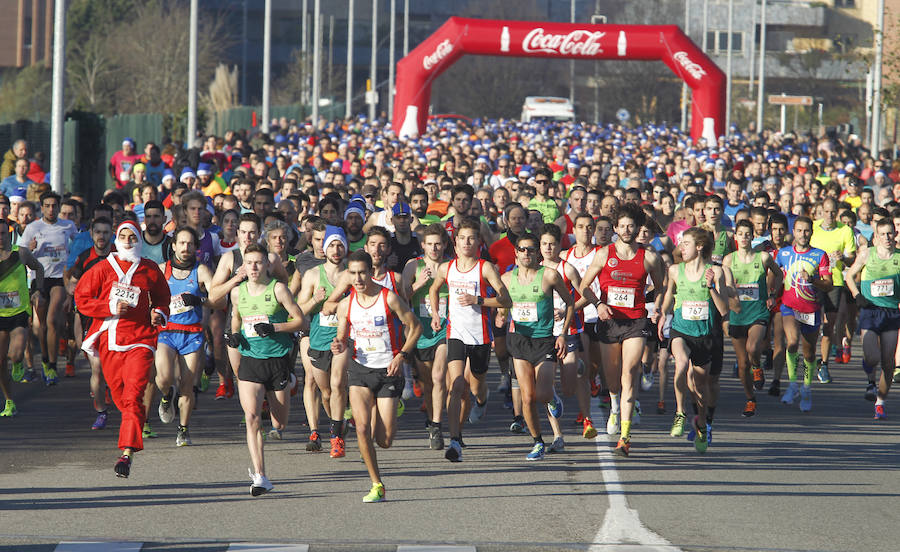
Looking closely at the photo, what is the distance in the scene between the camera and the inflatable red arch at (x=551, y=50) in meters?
40.2

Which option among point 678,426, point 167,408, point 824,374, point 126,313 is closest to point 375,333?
point 126,313

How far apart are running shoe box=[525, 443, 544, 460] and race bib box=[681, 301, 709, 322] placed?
1.59 meters

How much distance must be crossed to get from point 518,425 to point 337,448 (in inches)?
69.0

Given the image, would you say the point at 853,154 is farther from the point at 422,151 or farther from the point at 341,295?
the point at 341,295

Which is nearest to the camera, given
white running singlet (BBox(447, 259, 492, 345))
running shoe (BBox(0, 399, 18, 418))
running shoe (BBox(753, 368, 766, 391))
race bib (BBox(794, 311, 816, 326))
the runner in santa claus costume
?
the runner in santa claus costume

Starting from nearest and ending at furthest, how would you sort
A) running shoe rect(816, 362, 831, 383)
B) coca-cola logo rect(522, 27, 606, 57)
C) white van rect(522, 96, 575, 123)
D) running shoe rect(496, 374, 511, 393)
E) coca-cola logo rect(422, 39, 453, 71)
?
running shoe rect(496, 374, 511, 393)
running shoe rect(816, 362, 831, 383)
coca-cola logo rect(422, 39, 453, 71)
coca-cola logo rect(522, 27, 606, 57)
white van rect(522, 96, 575, 123)

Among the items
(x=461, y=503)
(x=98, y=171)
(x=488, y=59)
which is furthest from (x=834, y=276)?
(x=488, y=59)

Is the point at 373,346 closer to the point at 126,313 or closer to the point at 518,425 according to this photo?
the point at 126,313

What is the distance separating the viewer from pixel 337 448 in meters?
11.1

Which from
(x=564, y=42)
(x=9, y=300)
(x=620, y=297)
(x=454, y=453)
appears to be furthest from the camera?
(x=564, y=42)

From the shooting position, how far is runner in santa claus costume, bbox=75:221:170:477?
10.1 metres

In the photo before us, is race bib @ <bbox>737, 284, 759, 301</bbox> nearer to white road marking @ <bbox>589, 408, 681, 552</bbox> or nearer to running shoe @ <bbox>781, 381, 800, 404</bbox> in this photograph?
running shoe @ <bbox>781, 381, 800, 404</bbox>

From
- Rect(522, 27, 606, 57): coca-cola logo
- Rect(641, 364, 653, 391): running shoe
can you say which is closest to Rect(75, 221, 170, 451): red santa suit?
Rect(641, 364, 653, 391): running shoe

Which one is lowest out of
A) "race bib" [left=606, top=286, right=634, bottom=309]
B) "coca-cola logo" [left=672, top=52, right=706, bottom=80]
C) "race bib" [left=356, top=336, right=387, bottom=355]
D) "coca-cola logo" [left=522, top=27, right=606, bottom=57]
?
"race bib" [left=356, top=336, right=387, bottom=355]
